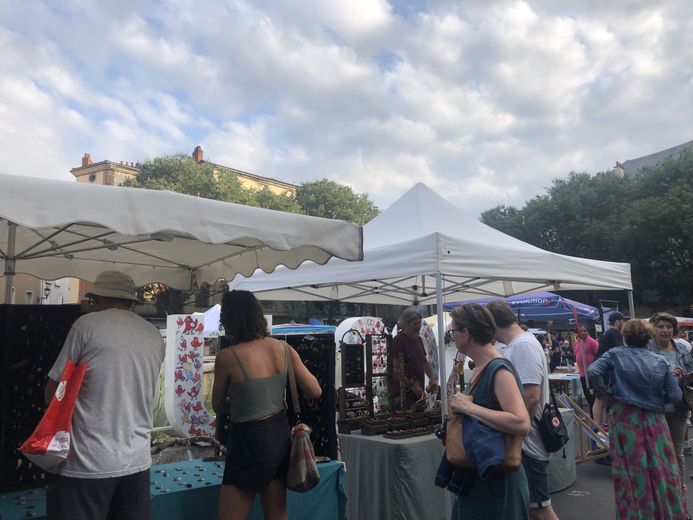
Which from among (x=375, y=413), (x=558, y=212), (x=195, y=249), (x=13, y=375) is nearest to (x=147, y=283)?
(x=195, y=249)

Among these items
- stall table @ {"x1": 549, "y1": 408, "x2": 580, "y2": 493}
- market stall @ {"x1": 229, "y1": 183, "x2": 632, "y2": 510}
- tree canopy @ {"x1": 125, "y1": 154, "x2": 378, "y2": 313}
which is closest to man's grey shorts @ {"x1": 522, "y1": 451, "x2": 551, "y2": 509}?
market stall @ {"x1": 229, "y1": 183, "x2": 632, "y2": 510}

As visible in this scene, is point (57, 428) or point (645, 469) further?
point (645, 469)

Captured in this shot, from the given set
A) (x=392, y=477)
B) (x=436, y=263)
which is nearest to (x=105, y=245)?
(x=436, y=263)

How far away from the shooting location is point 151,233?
2.11 meters

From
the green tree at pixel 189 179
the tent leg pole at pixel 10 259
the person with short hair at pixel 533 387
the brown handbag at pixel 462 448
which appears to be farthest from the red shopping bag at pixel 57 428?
the green tree at pixel 189 179

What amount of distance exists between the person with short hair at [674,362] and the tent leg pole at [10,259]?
170 inches

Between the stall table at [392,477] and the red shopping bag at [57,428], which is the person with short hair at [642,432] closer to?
the stall table at [392,477]

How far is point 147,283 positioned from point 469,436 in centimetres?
299

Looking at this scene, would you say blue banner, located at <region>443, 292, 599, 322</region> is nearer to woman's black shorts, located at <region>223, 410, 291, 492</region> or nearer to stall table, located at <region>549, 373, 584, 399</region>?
stall table, located at <region>549, 373, 584, 399</region>

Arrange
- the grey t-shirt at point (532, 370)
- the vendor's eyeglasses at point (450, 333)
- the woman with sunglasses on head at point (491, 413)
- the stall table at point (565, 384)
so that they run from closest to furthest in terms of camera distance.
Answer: the woman with sunglasses on head at point (491, 413), the vendor's eyeglasses at point (450, 333), the grey t-shirt at point (532, 370), the stall table at point (565, 384)

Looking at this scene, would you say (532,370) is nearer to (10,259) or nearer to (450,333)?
(450,333)

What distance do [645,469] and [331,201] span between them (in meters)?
26.0

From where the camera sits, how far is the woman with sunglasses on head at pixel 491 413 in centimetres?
202

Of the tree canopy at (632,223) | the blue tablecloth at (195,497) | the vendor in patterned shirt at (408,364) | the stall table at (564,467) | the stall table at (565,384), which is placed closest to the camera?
the blue tablecloth at (195,497)
